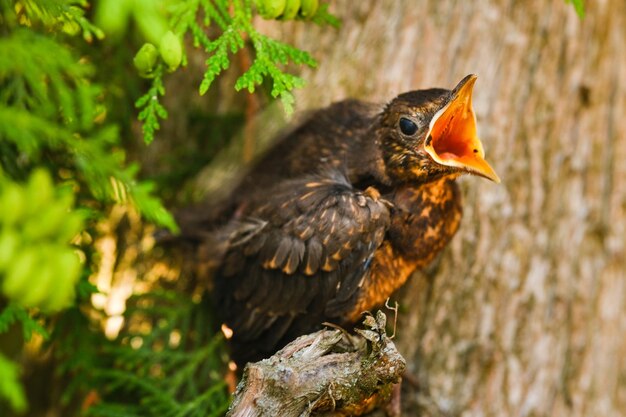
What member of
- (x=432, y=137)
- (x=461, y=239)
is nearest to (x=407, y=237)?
(x=432, y=137)

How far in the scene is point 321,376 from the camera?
6.03ft

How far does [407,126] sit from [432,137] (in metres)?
0.08

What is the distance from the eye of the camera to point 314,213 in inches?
87.5

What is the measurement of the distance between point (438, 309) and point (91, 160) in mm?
1472

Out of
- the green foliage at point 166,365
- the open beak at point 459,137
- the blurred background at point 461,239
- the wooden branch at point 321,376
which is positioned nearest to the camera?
the wooden branch at point 321,376

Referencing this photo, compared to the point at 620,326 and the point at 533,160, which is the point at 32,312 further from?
the point at 620,326

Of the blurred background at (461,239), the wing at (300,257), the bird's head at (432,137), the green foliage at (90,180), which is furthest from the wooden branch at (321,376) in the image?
the blurred background at (461,239)

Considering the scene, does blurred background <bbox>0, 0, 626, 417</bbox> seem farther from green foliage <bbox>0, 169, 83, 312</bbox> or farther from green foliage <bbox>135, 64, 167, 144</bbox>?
green foliage <bbox>0, 169, 83, 312</bbox>

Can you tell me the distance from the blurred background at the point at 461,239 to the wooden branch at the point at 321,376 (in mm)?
706

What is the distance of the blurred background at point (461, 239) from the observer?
2635 millimetres

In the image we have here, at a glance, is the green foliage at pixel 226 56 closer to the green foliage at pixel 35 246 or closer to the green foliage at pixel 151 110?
the green foliage at pixel 151 110

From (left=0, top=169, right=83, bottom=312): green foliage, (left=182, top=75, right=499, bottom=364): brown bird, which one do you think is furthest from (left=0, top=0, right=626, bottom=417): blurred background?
(left=0, top=169, right=83, bottom=312): green foliage

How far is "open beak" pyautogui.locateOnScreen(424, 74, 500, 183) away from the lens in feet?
6.82

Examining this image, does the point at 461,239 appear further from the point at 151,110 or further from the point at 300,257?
the point at 151,110
